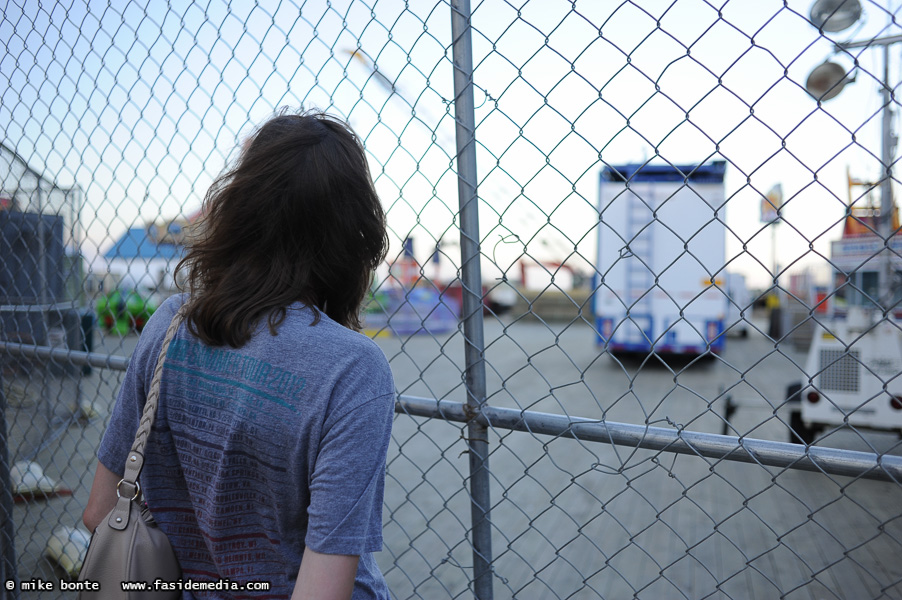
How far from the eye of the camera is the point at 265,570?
1050 millimetres

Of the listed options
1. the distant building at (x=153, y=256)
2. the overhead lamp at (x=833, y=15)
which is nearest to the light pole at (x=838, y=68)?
the overhead lamp at (x=833, y=15)

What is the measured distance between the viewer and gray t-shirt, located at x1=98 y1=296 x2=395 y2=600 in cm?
91

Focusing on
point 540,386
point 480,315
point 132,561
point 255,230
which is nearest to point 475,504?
point 480,315

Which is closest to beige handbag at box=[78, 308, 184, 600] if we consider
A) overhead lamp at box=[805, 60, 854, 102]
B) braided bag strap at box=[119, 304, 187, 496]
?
braided bag strap at box=[119, 304, 187, 496]

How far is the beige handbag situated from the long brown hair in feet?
0.43

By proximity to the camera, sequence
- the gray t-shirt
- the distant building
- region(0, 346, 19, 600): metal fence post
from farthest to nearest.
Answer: region(0, 346, 19, 600): metal fence post → the distant building → the gray t-shirt

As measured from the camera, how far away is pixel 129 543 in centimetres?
102

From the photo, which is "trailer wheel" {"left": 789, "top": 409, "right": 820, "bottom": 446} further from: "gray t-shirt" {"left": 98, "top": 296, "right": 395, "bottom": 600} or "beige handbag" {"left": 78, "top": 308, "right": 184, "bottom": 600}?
"beige handbag" {"left": 78, "top": 308, "right": 184, "bottom": 600}

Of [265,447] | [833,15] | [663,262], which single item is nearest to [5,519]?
[265,447]

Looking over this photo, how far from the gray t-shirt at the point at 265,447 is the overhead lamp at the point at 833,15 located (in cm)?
97

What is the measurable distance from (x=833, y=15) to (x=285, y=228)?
1.06 meters

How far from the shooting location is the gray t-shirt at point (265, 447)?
91cm

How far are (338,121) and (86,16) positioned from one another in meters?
1.60

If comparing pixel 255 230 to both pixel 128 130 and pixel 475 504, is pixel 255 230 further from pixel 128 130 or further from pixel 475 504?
pixel 128 130
